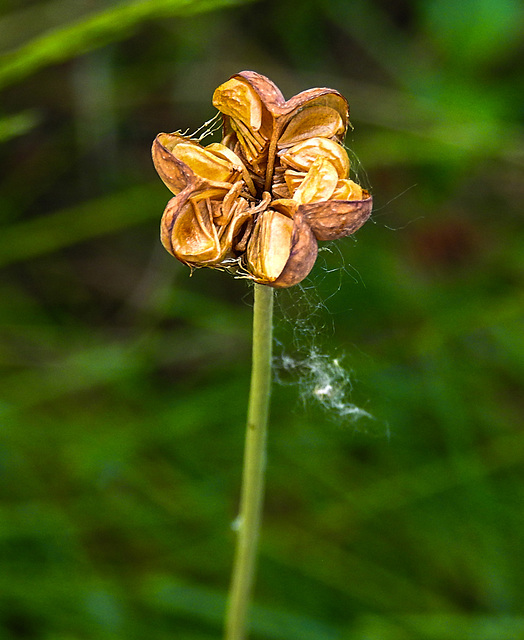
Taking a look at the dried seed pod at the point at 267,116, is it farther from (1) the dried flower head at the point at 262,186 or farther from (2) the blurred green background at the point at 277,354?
(2) the blurred green background at the point at 277,354

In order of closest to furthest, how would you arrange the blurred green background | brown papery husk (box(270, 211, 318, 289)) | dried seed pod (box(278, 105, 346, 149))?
brown papery husk (box(270, 211, 318, 289))
dried seed pod (box(278, 105, 346, 149))
the blurred green background

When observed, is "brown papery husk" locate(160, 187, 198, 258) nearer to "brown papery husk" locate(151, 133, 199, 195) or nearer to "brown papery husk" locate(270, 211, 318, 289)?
"brown papery husk" locate(151, 133, 199, 195)

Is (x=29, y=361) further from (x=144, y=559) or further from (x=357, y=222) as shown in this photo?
(x=357, y=222)

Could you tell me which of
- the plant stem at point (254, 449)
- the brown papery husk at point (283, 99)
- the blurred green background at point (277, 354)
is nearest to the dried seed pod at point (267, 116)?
the brown papery husk at point (283, 99)

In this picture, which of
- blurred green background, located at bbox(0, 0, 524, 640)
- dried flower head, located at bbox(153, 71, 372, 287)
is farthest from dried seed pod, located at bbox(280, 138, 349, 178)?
blurred green background, located at bbox(0, 0, 524, 640)

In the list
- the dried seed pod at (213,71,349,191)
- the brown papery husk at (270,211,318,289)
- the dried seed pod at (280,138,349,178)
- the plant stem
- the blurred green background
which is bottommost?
the plant stem

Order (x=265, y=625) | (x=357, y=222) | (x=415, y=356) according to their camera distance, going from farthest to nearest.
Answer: (x=415, y=356) → (x=265, y=625) → (x=357, y=222)

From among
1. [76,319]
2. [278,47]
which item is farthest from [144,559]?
[278,47]

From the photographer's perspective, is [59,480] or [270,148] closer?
[270,148]
